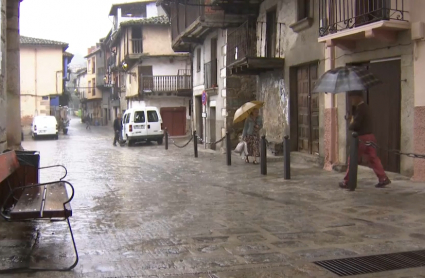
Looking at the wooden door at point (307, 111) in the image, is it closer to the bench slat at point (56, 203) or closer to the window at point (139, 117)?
the bench slat at point (56, 203)

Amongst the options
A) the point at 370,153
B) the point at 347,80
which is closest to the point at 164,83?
the point at 347,80

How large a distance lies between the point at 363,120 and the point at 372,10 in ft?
9.29

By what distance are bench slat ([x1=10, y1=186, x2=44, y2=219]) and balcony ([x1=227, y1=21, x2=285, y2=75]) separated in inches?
372

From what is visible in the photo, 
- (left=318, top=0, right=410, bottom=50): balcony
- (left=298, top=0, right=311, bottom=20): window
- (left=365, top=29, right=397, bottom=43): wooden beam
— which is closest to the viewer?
(left=318, top=0, right=410, bottom=50): balcony

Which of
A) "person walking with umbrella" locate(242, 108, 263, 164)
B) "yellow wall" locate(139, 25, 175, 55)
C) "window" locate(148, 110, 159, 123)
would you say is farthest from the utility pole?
"yellow wall" locate(139, 25, 175, 55)

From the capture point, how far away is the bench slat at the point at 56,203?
4953 mm

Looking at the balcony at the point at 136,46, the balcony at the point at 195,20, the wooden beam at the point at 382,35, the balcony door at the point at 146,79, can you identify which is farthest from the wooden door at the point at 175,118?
the wooden beam at the point at 382,35

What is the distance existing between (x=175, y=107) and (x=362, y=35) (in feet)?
93.7

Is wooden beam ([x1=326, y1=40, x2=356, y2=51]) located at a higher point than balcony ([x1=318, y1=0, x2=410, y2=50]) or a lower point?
lower

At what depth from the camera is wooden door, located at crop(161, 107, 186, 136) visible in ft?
125

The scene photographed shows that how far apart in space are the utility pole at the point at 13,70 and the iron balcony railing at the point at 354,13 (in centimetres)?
663

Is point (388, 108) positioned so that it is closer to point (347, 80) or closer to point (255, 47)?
point (347, 80)

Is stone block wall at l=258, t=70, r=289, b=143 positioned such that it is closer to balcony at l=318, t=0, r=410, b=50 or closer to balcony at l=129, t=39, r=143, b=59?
balcony at l=318, t=0, r=410, b=50

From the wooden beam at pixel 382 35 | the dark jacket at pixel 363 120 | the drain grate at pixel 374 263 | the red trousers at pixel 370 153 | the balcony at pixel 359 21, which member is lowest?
the drain grate at pixel 374 263
